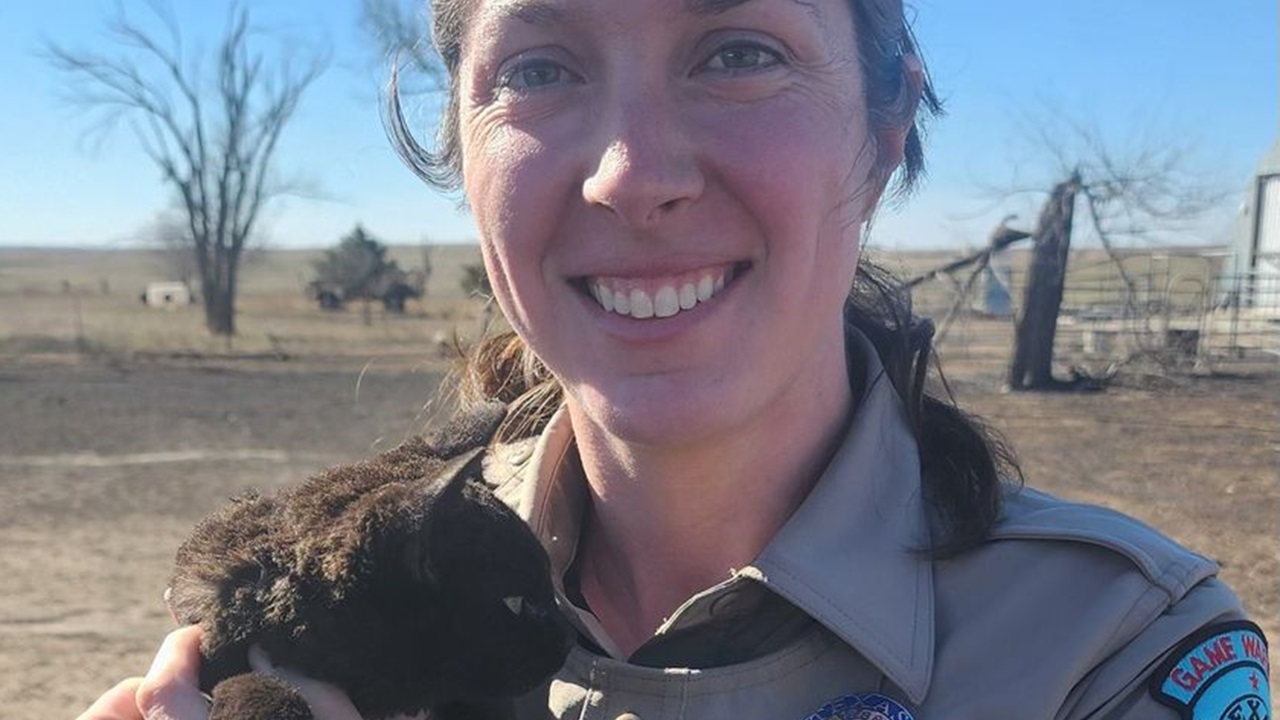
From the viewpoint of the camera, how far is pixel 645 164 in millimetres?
1633

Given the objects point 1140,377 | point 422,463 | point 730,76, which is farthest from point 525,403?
point 1140,377

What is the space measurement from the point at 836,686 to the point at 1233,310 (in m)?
24.6

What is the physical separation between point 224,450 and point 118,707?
13.4 meters

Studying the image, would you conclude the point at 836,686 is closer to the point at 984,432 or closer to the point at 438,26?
the point at 984,432

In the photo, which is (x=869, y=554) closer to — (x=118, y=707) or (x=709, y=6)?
(x=709, y=6)

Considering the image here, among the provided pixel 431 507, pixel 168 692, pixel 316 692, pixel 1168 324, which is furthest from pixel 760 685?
pixel 1168 324

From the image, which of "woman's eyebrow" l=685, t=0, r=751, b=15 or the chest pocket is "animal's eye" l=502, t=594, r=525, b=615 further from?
"woman's eyebrow" l=685, t=0, r=751, b=15

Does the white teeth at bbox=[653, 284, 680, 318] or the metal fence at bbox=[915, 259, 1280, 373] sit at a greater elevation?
the white teeth at bbox=[653, 284, 680, 318]

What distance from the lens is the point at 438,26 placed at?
6.86 feet

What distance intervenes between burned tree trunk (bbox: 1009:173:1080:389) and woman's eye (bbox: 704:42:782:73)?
61.3 ft

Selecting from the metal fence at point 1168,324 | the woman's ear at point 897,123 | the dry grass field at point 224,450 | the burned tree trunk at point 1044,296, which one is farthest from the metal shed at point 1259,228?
the woman's ear at point 897,123

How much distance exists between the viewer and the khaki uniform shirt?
1.61 metres

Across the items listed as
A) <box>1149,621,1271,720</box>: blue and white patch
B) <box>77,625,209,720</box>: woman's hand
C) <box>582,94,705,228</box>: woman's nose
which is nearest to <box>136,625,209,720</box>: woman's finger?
<box>77,625,209,720</box>: woman's hand

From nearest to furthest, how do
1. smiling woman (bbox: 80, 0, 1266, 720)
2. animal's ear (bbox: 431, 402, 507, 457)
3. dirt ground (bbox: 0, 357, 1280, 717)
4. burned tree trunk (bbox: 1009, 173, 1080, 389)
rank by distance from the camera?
smiling woman (bbox: 80, 0, 1266, 720) < animal's ear (bbox: 431, 402, 507, 457) < dirt ground (bbox: 0, 357, 1280, 717) < burned tree trunk (bbox: 1009, 173, 1080, 389)
